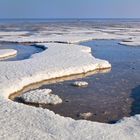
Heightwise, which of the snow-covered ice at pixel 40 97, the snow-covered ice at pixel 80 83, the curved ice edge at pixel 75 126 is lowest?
the snow-covered ice at pixel 80 83

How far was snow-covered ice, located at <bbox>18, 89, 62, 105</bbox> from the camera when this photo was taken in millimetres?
10328

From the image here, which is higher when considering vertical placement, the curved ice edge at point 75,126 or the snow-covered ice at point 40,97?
the curved ice edge at point 75,126

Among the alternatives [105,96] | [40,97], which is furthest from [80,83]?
[40,97]

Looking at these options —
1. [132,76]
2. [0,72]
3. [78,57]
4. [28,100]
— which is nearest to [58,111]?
[28,100]

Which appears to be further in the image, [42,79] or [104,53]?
[104,53]

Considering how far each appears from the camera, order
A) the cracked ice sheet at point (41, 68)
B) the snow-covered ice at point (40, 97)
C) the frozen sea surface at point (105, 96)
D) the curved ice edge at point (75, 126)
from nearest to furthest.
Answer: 1. the curved ice edge at point (75, 126)
2. the frozen sea surface at point (105, 96)
3. the snow-covered ice at point (40, 97)
4. the cracked ice sheet at point (41, 68)

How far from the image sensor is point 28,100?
10.4 m

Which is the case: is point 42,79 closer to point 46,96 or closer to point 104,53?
point 46,96

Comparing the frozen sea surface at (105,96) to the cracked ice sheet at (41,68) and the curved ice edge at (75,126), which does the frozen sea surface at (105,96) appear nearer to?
the cracked ice sheet at (41,68)

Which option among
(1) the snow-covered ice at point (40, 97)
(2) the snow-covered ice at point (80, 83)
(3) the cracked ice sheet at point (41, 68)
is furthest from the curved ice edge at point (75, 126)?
(2) the snow-covered ice at point (80, 83)

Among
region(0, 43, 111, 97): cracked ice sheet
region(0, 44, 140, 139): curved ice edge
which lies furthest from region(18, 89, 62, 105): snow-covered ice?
region(0, 44, 140, 139): curved ice edge

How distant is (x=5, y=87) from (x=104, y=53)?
11591mm

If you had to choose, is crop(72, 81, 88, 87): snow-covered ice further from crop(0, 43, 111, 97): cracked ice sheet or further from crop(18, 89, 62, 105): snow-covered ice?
crop(18, 89, 62, 105): snow-covered ice

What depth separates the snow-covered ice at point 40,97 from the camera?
1033 centimetres
